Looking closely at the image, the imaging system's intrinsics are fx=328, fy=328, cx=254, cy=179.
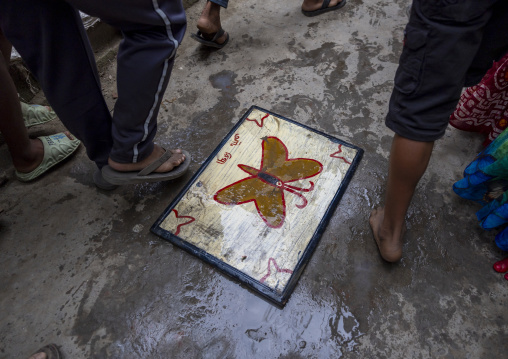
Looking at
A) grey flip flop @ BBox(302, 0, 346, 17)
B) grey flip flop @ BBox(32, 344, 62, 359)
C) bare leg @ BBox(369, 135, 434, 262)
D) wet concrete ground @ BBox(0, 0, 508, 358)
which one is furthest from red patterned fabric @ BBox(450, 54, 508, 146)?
grey flip flop @ BBox(32, 344, 62, 359)

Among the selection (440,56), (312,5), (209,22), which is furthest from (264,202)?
(312,5)

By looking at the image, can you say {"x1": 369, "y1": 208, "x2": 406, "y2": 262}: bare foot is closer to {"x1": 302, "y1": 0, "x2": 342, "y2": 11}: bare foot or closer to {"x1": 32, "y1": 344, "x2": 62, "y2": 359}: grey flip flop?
{"x1": 32, "y1": 344, "x2": 62, "y2": 359}: grey flip flop

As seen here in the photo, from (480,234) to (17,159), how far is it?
6.41 feet

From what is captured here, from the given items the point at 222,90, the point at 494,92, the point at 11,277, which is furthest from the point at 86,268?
the point at 494,92

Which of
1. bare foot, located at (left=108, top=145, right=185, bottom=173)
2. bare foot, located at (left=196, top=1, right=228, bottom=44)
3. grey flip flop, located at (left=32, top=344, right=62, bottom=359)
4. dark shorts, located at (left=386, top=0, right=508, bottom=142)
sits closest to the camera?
dark shorts, located at (left=386, top=0, right=508, bottom=142)

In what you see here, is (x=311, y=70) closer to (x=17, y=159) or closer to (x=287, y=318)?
(x=287, y=318)

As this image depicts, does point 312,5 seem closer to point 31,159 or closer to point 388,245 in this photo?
point 388,245

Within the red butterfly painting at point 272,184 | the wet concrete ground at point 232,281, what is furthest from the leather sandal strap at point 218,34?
the red butterfly painting at point 272,184

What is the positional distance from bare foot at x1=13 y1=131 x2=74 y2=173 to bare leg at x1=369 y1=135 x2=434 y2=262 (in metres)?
1.48

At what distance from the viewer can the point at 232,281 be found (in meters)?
1.21

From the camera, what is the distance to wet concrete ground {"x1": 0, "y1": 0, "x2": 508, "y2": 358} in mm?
1090

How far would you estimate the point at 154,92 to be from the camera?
1119mm

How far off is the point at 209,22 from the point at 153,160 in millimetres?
997

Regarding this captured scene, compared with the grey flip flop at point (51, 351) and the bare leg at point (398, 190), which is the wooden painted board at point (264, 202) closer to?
the bare leg at point (398, 190)
